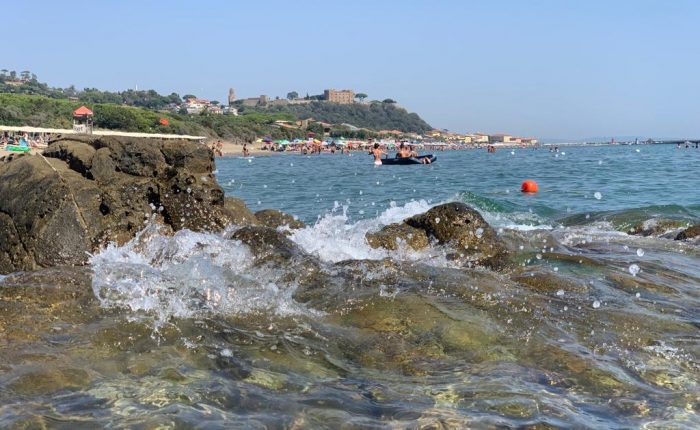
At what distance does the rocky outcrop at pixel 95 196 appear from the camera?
751 cm

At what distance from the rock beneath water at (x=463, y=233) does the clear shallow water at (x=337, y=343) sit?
466mm

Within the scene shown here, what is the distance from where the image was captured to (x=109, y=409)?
145 inches

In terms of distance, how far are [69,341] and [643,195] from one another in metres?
21.4

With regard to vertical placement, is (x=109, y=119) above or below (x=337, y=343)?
above

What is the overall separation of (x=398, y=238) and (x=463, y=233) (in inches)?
38.8

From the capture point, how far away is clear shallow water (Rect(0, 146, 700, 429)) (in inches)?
150

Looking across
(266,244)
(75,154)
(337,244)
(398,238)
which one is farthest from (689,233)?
(75,154)

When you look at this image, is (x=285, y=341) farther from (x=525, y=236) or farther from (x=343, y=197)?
(x=343, y=197)

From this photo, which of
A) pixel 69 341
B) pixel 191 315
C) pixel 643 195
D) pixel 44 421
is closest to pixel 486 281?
pixel 191 315

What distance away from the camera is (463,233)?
9.25m

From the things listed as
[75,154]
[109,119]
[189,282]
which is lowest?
[189,282]

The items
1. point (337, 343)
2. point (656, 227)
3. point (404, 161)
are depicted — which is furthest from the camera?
point (404, 161)

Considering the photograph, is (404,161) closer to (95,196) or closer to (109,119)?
(95,196)

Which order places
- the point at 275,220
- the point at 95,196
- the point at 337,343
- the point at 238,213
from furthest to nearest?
the point at 275,220 → the point at 238,213 → the point at 95,196 → the point at 337,343
